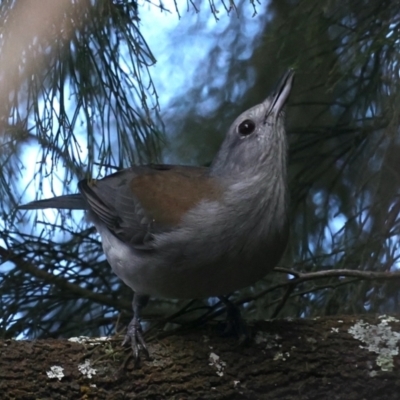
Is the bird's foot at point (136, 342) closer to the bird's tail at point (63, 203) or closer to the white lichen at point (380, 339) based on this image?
the white lichen at point (380, 339)

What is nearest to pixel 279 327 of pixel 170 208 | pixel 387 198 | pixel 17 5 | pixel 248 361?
pixel 248 361

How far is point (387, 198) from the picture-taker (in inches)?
101

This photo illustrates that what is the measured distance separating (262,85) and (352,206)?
0.64 m

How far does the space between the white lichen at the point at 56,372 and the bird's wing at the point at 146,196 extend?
481mm

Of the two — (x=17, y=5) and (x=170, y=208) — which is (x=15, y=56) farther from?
(x=170, y=208)

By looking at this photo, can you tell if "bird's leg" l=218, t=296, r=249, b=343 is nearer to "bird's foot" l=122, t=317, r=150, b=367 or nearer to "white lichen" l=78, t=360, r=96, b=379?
"bird's foot" l=122, t=317, r=150, b=367

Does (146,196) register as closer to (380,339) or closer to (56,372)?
(56,372)

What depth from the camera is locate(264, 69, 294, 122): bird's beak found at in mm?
2240

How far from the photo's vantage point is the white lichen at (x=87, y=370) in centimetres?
197

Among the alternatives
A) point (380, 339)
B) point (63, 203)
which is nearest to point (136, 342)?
point (380, 339)

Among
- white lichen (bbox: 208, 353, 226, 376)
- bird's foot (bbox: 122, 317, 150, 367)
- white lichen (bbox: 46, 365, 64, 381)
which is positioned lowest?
white lichen (bbox: 46, 365, 64, 381)

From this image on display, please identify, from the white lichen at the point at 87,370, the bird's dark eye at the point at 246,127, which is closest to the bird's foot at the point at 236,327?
the white lichen at the point at 87,370

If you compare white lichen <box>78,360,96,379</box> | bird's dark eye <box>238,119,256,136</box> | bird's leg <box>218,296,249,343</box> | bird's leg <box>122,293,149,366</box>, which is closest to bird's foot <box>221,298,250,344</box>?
bird's leg <box>218,296,249,343</box>

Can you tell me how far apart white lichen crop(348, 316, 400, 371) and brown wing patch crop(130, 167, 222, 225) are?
52cm
